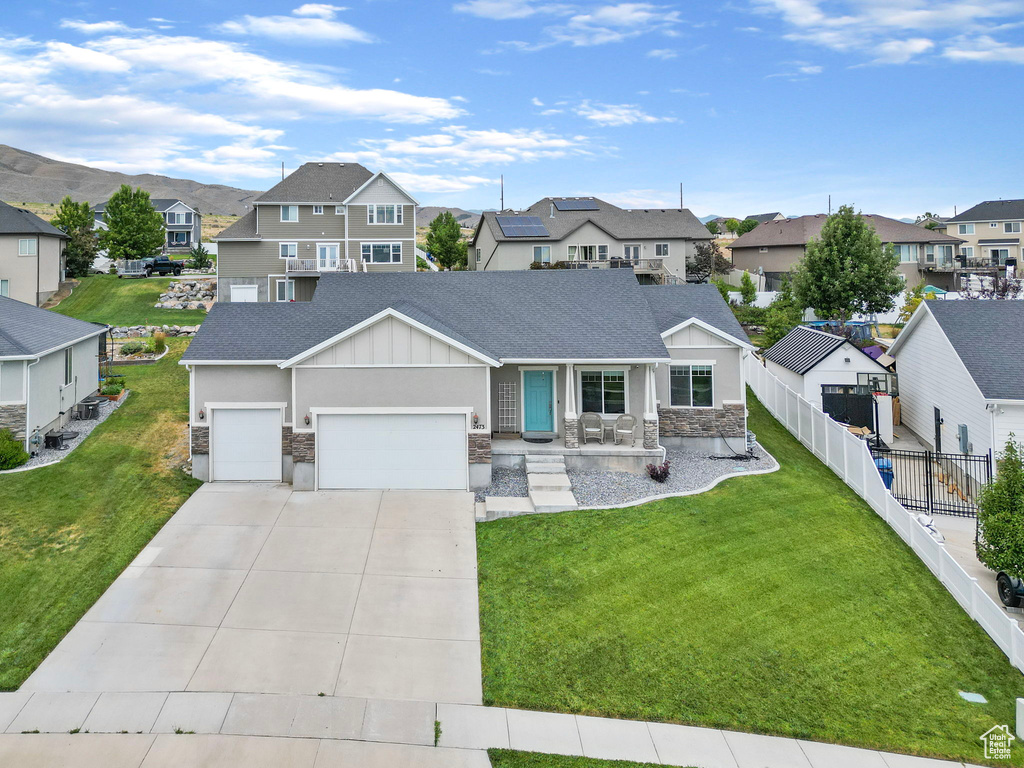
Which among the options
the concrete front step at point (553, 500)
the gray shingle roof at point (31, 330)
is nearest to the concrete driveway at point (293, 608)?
the concrete front step at point (553, 500)

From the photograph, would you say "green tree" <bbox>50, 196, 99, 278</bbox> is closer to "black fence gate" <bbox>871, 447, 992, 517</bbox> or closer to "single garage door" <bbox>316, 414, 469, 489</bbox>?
"single garage door" <bbox>316, 414, 469, 489</bbox>

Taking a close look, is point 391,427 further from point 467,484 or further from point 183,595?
point 183,595

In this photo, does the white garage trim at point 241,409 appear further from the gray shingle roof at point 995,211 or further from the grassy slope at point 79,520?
the gray shingle roof at point 995,211

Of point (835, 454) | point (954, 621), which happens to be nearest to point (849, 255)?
point (835, 454)

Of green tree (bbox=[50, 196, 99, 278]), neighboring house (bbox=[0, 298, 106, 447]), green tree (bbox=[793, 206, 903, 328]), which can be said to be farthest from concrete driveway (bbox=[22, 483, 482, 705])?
green tree (bbox=[50, 196, 99, 278])

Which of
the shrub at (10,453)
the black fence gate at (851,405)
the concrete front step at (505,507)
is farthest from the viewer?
the black fence gate at (851,405)

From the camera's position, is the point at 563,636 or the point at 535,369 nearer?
the point at 563,636
